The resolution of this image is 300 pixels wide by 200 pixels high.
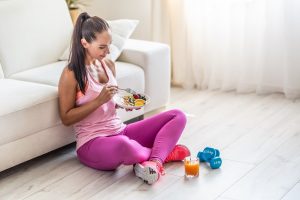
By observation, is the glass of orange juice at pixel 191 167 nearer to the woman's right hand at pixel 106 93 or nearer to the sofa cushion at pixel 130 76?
the woman's right hand at pixel 106 93

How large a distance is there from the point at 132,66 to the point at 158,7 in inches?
41.3

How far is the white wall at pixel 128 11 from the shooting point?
199 inches

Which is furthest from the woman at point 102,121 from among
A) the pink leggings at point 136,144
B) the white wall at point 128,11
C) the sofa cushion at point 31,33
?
the white wall at point 128,11

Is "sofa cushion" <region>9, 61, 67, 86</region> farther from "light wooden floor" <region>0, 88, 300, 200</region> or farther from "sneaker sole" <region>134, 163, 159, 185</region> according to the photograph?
"sneaker sole" <region>134, 163, 159, 185</region>

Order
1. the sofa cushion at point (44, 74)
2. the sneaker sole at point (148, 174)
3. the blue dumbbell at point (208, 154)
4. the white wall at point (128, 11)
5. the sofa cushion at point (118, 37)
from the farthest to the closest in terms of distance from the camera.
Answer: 1. the white wall at point (128, 11)
2. the sofa cushion at point (118, 37)
3. the sofa cushion at point (44, 74)
4. the blue dumbbell at point (208, 154)
5. the sneaker sole at point (148, 174)

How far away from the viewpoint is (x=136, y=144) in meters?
3.18

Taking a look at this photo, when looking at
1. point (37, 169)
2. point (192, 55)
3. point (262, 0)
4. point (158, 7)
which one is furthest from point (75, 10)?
point (37, 169)

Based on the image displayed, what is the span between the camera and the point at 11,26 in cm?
379

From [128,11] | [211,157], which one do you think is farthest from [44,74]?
[128,11]

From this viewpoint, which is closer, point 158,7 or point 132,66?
point 132,66

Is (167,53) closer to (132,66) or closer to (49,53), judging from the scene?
(132,66)

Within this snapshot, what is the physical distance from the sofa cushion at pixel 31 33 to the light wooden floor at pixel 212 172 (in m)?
0.63

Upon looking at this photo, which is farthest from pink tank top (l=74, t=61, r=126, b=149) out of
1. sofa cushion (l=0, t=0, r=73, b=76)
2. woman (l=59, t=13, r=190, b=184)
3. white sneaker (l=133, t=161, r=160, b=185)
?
sofa cushion (l=0, t=0, r=73, b=76)

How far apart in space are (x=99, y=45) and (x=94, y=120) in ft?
1.27
